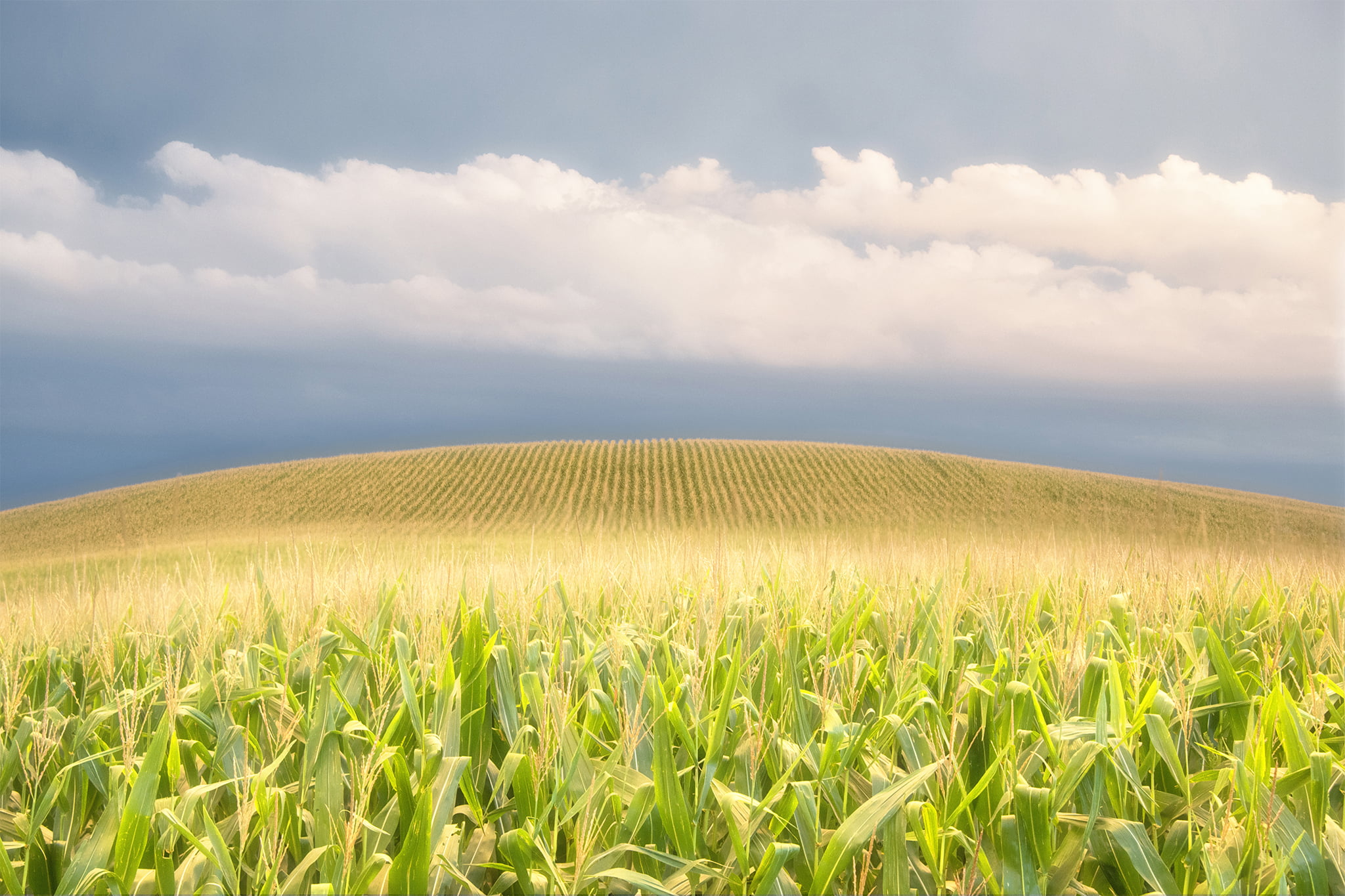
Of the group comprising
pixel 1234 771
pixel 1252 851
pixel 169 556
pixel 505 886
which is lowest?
pixel 169 556

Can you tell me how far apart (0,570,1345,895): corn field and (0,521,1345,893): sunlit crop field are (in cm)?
1

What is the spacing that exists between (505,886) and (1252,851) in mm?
2149

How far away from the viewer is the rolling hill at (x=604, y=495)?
38.8 m

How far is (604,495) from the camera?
45.1 metres

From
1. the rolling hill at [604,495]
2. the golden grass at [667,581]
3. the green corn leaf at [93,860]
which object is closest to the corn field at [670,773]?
the green corn leaf at [93,860]

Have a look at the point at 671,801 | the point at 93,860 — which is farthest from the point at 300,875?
the point at 671,801

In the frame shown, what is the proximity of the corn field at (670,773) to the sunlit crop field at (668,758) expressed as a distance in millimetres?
12

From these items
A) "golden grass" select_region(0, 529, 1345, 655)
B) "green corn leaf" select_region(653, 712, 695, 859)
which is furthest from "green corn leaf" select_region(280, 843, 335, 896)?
"golden grass" select_region(0, 529, 1345, 655)

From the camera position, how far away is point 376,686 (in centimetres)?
324

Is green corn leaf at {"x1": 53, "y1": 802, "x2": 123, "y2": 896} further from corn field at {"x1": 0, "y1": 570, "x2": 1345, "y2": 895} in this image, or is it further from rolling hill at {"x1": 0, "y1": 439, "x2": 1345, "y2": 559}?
rolling hill at {"x1": 0, "y1": 439, "x2": 1345, "y2": 559}

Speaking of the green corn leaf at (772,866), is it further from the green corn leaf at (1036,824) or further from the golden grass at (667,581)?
the golden grass at (667,581)

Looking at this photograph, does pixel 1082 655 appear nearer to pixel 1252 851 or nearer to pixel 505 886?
pixel 1252 851

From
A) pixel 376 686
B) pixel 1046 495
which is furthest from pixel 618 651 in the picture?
pixel 1046 495

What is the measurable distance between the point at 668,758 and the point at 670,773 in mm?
39
